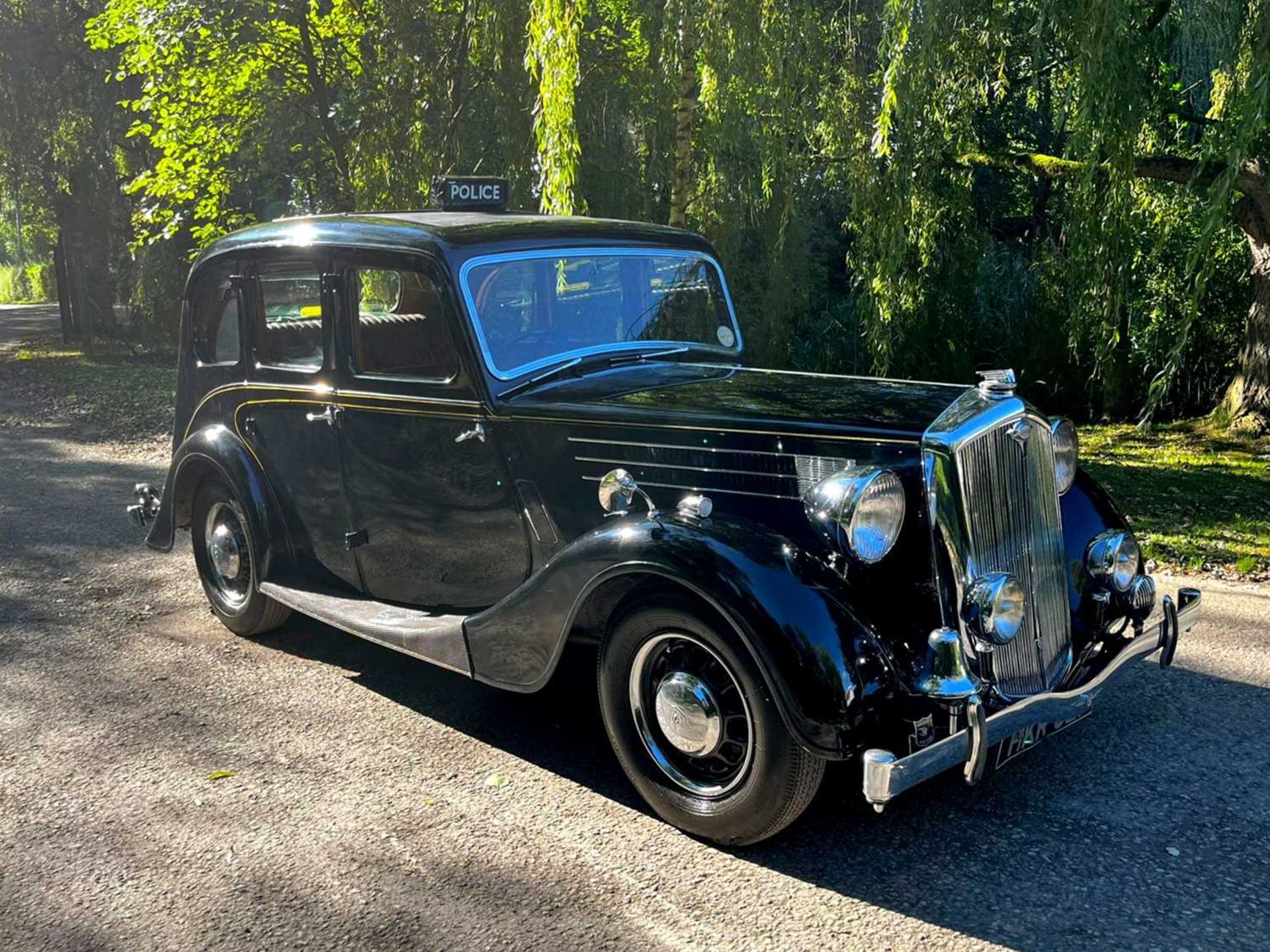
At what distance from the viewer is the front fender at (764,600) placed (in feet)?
10.6

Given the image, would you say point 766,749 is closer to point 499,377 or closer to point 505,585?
point 505,585

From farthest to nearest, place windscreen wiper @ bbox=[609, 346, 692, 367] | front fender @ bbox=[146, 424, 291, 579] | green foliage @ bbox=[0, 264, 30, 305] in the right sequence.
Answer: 1. green foliage @ bbox=[0, 264, 30, 305]
2. front fender @ bbox=[146, 424, 291, 579]
3. windscreen wiper @ bbox=[609, 346, 692, 367]

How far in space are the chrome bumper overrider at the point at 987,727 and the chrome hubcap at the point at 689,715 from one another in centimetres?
58

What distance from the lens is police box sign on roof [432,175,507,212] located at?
5598 millimetres

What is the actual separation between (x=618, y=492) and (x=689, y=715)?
0.84 meters

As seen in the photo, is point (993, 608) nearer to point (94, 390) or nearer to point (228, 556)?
point (228, 556)

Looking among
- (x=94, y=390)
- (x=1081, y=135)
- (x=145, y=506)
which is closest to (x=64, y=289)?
(x=94, y=390)

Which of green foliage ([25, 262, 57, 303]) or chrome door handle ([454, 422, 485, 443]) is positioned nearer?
chrome door handle ([454, 422, 485, 443])

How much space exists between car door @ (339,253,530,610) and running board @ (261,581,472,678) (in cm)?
12

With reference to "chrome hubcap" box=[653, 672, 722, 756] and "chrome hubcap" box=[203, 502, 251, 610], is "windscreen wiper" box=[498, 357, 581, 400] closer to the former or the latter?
"chrome hubcap" box=[653, 672, 722, 756]

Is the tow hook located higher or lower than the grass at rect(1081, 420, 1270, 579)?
→ higher

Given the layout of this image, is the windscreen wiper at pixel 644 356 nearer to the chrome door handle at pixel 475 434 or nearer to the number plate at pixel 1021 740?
the chrome door handle at pixel 475 434

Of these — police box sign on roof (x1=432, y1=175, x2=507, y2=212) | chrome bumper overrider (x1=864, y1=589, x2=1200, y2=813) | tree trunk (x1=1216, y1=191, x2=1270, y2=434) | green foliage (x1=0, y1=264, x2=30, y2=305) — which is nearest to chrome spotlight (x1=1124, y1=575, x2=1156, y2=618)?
chrome bumper overrider (x1=864, y1=589, x2=1200, y2=813)

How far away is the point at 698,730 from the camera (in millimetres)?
3607
